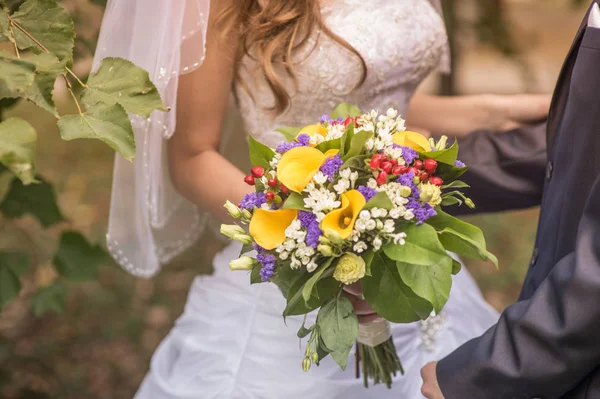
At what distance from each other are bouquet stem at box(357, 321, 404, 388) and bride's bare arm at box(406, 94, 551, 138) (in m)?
0.89

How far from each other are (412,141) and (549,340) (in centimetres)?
46

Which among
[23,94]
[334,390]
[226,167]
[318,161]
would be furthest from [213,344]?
[23,94]

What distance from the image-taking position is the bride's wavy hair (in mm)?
1692

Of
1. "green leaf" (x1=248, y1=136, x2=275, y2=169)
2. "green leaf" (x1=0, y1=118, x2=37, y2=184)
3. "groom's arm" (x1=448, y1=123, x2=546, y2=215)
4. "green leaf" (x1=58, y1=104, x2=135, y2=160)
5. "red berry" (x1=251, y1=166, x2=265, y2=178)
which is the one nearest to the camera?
"green leaf" (x1=0, y1=118, x2=37, y2=184)

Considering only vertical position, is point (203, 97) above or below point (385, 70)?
below

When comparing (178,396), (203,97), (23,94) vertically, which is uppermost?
(23,94)

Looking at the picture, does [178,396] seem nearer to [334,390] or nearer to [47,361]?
[334,390]

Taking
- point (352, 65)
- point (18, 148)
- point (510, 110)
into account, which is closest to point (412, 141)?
point (352, 65)

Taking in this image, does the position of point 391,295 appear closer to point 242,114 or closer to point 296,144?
point 296,144

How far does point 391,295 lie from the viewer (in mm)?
1251

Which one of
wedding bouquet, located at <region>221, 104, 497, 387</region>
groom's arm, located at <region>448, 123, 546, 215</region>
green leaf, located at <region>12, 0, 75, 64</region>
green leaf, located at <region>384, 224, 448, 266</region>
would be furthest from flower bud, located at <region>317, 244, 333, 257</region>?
groom's arm, located at <region>448, 123, 546, 215</region>

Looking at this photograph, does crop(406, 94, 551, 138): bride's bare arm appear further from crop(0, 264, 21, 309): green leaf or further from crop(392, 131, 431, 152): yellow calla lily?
crop(0, 264, 21, 309): green leaf

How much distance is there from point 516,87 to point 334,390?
22.4ft

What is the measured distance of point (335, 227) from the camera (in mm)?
1134
